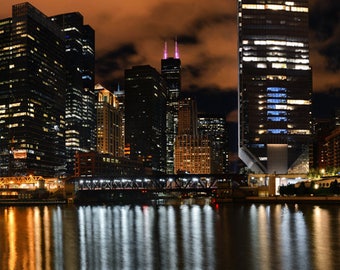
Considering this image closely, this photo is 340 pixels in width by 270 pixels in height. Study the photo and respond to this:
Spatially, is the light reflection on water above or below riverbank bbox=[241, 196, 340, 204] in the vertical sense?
above

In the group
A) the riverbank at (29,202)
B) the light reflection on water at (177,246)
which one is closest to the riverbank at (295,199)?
the riverbank at (29,202)

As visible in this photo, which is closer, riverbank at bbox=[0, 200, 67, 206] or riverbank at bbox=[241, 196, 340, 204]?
riverbank at bbox=[241, 196, 340, 204]

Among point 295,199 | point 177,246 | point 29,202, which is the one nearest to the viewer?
point 177,246

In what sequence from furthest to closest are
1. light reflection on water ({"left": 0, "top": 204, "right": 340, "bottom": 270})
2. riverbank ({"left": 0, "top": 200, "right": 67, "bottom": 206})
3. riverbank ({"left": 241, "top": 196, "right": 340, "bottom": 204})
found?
riverbank ({"left": 0, "top": 200, "right": 67, "bottom": 206}), riverbank ({"left": 241, "top": 196, "right": 340, "bottom": 204}), light reflection on water ({"left": 0, "top": 204, "right": 340, "bottom": 270})

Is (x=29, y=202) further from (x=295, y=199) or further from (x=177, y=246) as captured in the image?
(x=177, y=246)

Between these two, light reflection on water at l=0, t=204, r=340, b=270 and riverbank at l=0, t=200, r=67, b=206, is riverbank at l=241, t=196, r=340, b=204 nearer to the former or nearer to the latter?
riverbank at l=0, t=200, r=67, b=206

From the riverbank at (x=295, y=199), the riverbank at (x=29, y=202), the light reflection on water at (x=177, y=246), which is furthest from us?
the riverbank at (x=29, y=202)

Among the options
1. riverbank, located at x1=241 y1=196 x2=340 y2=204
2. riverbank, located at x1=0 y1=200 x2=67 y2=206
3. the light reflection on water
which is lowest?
riverbank, located at x1=0 y1=200 x2=67 y2=206

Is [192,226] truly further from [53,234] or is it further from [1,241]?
[1,241]

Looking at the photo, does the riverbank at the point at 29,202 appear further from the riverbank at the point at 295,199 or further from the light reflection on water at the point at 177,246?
the light reflection on water at the point at 177,246

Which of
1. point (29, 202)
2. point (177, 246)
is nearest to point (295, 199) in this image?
point (29, 202)

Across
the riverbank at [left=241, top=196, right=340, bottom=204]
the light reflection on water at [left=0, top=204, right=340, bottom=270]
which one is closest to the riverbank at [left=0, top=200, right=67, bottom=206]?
the riverbank at [left=241, top=196, right=340, bottom=204]

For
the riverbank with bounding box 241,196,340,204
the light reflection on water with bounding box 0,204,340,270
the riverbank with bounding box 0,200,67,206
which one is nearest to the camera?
the light reflection on water with bounding box 0,204,340,270

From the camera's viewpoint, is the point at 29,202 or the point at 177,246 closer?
the point at 177,246
